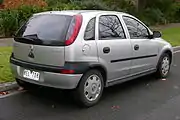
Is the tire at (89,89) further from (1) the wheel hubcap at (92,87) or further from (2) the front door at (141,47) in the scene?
(2) the front door at (141,47)

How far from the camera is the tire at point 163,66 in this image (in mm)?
7980

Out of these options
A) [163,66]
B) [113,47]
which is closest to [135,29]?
[113,47]

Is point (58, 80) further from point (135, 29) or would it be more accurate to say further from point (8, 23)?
point (8, 23)

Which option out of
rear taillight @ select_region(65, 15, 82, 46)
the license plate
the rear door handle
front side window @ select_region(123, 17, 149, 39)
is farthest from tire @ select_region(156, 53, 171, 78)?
the license plate

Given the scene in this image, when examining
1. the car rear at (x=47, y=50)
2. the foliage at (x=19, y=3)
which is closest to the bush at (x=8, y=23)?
the foliage at (x=19, y=3)

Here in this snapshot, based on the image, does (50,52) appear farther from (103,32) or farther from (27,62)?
(103,32)

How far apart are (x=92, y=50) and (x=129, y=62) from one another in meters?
1.17

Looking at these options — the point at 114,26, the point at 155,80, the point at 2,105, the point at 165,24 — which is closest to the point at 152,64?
the point at 155,80

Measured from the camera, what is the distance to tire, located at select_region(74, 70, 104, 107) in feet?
18.8

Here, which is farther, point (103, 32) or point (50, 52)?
point (103, 32)

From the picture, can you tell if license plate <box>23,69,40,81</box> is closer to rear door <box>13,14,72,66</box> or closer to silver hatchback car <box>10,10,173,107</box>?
silver hatchback car <box>10,10,173,107</box>

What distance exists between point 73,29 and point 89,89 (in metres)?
1.07

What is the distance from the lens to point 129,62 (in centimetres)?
670

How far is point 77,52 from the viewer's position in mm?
5578
